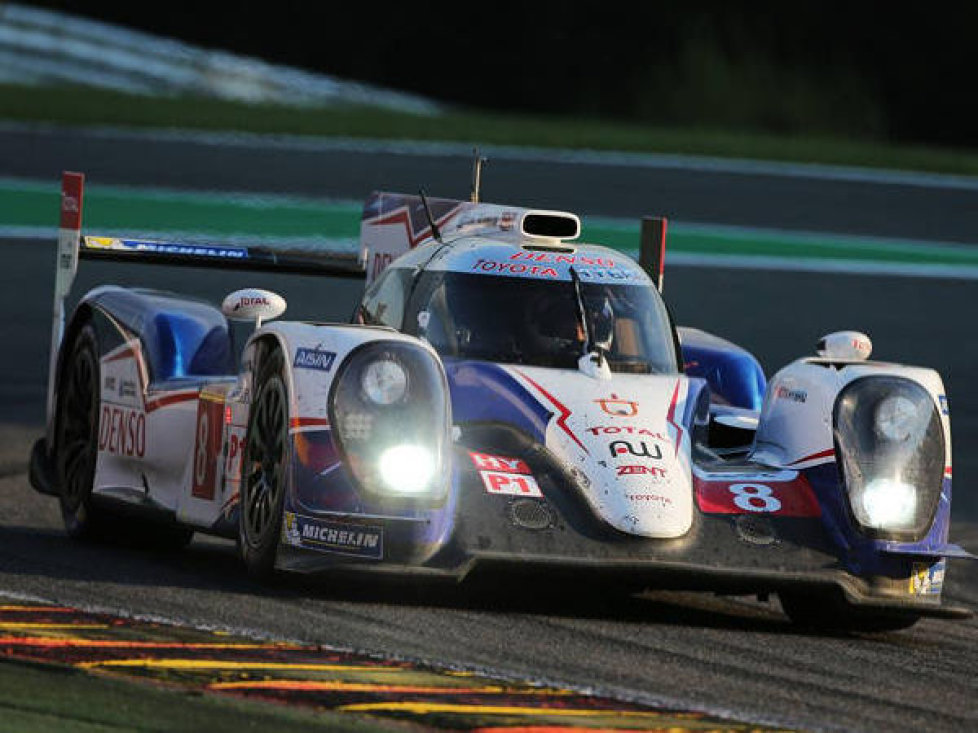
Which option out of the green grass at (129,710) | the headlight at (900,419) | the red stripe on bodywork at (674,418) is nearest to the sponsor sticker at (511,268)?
the red stripe on bodywork at (674,418)

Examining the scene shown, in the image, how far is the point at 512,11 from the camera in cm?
4122

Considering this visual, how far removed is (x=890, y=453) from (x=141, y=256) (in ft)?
12.3

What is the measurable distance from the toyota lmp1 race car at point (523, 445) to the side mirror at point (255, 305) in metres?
0.01

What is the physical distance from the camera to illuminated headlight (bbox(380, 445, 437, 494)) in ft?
26.7

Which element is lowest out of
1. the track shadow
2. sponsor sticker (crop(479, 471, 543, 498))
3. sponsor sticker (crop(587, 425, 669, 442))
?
the track shadow

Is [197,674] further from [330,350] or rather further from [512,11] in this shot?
[512,11]

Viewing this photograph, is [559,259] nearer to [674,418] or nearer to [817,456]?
[674,418]

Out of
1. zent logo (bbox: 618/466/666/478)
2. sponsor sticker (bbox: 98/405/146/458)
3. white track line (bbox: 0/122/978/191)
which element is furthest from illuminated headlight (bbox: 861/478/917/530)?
white track line (bbox: 0/122/978/191)

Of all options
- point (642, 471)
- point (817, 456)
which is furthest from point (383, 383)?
point (817, 456)

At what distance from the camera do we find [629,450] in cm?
838

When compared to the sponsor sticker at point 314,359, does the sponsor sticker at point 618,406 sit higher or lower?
lower

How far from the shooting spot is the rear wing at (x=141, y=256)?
10.8 m

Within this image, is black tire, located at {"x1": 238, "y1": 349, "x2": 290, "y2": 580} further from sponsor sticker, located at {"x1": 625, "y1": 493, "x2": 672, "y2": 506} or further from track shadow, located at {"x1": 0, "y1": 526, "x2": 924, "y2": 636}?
sponsor sticker, located at {"x1": 625, "y1": 493, "x2": 672, "y2": 506}

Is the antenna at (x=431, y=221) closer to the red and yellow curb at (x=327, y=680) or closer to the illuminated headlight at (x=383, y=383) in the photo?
the illuminated headlight at (x=383, y=383)
